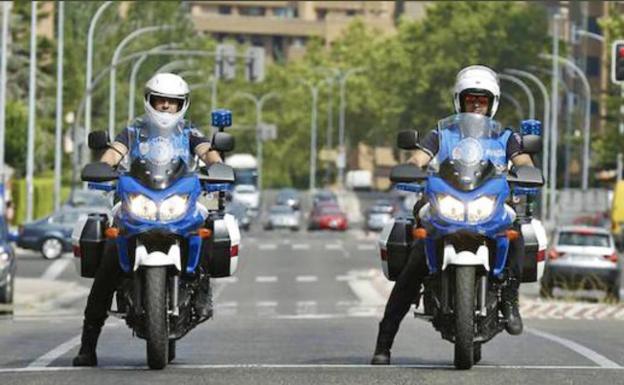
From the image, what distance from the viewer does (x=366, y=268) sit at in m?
59.3

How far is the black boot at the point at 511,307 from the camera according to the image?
14273mm

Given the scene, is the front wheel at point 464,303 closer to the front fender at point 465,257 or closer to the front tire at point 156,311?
the front fender at point 465,257

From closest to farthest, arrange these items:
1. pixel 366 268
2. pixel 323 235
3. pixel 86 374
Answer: pixel 86 374, pixel 366 268, pixel 323 235

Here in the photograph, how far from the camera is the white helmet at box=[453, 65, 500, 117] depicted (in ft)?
47.0

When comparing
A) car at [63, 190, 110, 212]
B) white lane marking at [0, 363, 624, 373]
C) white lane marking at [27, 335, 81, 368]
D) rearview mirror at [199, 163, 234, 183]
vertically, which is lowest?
car at [63, 190, 110, 212]

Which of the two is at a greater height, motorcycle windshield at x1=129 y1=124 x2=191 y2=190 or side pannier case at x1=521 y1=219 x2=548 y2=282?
motorcycle windshield at x1=129 y1=124 x2=191 y2=190

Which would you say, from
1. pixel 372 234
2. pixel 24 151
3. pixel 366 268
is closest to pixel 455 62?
pixel 372 234

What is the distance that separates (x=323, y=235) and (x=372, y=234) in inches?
149

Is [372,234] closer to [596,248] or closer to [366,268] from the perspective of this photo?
[366,268]

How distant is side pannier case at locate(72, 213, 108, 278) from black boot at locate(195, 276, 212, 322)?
2.20 ft

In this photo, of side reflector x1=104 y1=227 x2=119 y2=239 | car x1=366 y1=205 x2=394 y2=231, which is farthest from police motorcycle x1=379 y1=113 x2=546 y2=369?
car x1=366 y1=205 x2=394 y2=231

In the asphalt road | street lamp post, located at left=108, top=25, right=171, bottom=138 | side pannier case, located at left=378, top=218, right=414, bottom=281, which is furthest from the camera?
street lamp post, located at left=108, top=25, right=171, bottom=138

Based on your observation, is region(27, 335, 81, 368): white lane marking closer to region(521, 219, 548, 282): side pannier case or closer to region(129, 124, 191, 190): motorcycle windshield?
region(129, 124, 191, 190): motorcycle windshield

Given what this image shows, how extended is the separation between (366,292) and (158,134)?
31420 mm
